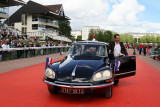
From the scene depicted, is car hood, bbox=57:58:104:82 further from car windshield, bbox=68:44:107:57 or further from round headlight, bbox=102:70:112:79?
car windshield, bbox=68:44:107:57

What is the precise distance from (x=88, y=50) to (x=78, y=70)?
1.44 metres

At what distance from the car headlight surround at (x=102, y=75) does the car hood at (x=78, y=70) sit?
123 millimetres

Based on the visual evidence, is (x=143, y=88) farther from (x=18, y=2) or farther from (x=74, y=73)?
(x=18, y=2)

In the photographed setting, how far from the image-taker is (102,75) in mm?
4633

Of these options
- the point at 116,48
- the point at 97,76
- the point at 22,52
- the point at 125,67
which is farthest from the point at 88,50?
the point at 22,52

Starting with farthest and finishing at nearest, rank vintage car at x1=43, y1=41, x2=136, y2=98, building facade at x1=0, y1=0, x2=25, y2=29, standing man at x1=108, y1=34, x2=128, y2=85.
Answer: building facade at x1=0, y1=0, x2=25, y2=29
standing man at x1=108, y1=34, x2=128, y2=85
vintage car at x1=43, y1=41, x2=136, y2=98

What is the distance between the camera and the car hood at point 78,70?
14.7 ft

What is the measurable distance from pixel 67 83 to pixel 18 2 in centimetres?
3707

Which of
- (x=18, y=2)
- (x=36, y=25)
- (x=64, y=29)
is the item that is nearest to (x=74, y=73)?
(x=18, y=2)

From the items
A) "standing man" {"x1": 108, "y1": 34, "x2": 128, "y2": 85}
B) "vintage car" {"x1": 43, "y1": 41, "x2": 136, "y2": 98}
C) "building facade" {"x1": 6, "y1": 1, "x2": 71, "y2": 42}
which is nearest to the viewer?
"vintage car" {"x1": 43, "y1": 41, "x2": 136, "y2": 98}

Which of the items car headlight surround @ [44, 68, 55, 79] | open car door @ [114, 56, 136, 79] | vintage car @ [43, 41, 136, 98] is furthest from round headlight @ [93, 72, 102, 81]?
open car door @ [114, 56, 136, 79]

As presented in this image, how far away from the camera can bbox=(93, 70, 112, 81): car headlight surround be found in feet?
14.9

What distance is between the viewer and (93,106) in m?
4.51

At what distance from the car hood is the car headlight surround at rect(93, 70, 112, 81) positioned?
12 cm
